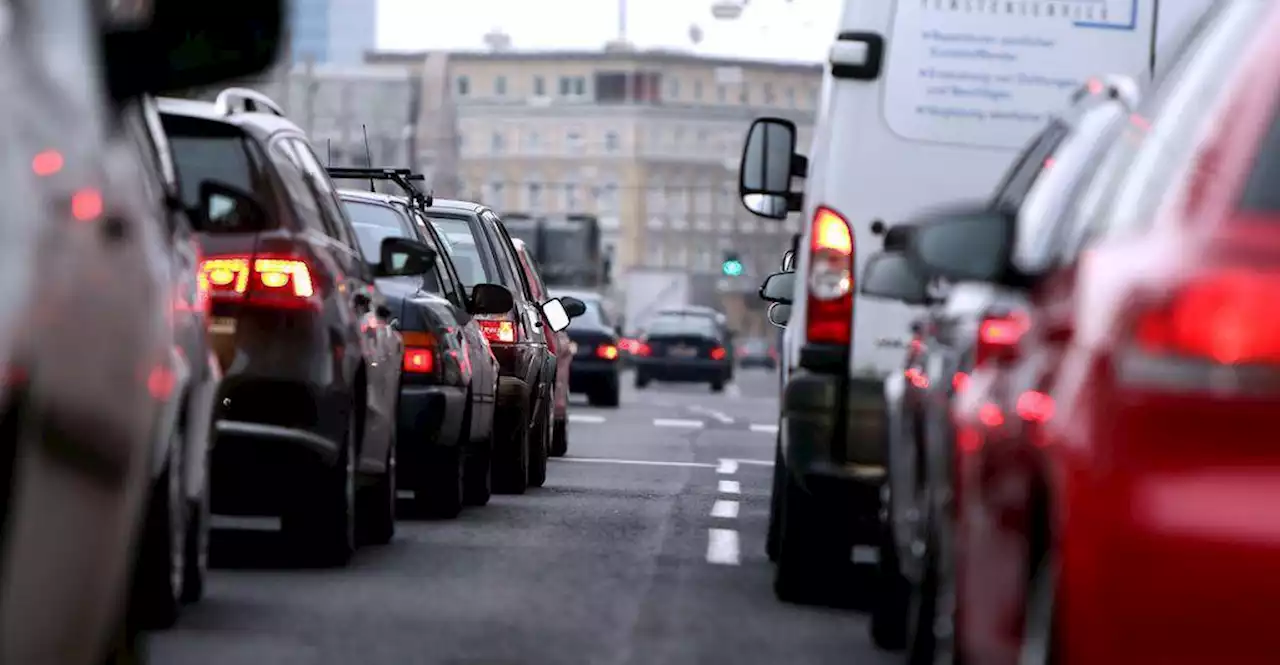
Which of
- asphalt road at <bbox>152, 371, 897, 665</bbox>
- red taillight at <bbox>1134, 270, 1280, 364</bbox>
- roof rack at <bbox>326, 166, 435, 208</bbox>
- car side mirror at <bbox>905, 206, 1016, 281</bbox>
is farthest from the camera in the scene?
roof rack at <bbox>326, 166, 435, 208</bbox>

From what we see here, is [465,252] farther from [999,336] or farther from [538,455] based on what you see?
[999,336]

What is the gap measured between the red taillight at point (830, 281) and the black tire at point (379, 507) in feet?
8.43

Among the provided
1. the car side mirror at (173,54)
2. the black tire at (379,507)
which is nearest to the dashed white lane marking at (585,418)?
the black tire at (379,507)

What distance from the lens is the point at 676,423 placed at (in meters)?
36.5

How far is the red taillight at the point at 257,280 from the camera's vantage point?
11.0 meters

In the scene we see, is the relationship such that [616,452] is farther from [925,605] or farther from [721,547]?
[925,605]

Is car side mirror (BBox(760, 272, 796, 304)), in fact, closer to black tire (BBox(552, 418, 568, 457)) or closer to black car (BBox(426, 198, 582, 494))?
black car (BBox(426, 198, 582, 494))

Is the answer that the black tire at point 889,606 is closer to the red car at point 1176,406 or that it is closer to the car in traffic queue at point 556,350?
the red car at point 1176,406

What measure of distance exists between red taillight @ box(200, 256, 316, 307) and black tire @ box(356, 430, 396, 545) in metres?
1.77

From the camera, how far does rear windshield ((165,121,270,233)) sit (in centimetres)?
1116

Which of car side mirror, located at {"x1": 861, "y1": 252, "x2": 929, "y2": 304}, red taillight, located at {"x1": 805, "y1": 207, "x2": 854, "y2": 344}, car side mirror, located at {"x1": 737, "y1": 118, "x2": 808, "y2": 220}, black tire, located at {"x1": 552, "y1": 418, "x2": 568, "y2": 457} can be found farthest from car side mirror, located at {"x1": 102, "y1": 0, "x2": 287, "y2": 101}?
black tire, located at {"x1": 552, "y1": 418, "x2": 568, "y2": 457}

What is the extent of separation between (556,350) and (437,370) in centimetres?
750

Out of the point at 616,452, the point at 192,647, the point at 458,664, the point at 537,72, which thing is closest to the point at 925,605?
the point at 458,664

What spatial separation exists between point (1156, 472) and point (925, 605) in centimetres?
320
